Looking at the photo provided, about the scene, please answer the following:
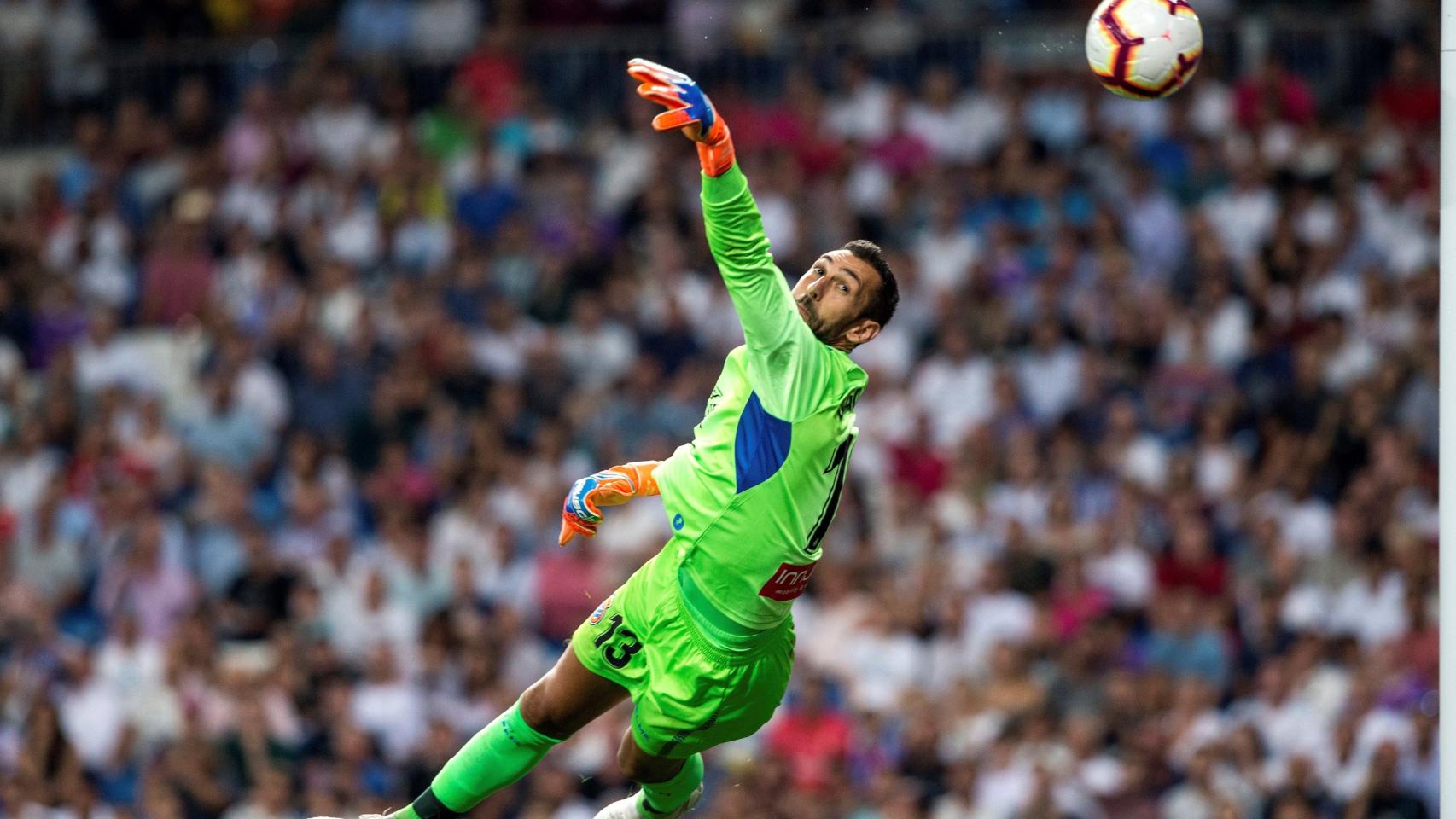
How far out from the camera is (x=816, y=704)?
13.6m

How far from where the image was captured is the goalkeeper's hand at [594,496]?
8.19 meters

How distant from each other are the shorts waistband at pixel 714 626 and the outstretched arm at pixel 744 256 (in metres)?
0.84

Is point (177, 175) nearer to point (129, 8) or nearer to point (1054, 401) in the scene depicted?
point (129, 8)

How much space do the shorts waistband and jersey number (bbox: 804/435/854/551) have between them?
40 centimetres

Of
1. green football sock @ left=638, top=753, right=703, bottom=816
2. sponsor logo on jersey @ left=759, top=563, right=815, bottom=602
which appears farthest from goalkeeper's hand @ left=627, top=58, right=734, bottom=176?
green football sock @ left=638, top=753, right=703, bottom=816

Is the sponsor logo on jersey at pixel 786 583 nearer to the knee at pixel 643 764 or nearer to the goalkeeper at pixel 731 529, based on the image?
the goalkeeper at pixel 731 529

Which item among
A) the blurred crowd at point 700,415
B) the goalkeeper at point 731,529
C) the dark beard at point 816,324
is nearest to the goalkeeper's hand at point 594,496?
the goalkeeper at point 731,529

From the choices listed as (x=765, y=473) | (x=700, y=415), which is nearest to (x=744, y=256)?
(x=765, y=473)

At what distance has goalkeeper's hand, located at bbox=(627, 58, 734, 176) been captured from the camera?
23.6 feet

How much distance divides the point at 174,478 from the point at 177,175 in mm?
3353

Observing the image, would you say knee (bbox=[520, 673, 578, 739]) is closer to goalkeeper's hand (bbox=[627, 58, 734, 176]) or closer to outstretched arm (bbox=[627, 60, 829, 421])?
outstretched arm (bbox=[627, 60, 829, 421])

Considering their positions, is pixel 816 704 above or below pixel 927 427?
below

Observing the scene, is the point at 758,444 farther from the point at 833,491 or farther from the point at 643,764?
the point at 643,764

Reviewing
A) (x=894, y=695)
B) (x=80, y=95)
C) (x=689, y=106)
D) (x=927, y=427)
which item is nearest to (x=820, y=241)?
(x=927, y=427)
